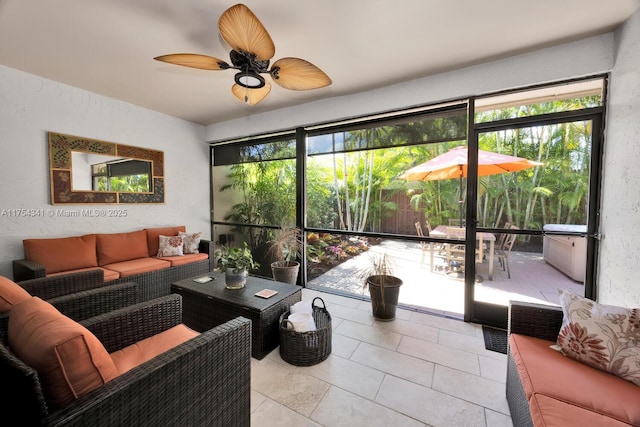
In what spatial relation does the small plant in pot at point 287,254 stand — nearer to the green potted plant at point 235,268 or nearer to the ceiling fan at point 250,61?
the green potted plant at point 235,268

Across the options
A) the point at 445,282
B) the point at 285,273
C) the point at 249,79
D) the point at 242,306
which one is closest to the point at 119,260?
the point at 285,273

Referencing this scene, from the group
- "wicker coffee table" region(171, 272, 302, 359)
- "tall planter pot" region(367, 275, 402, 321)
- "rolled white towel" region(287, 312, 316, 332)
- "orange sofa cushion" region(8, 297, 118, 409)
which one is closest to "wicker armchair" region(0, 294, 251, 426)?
"orange sofa cushion" region(8, 297, 118, 409)

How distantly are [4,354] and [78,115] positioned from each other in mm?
3435

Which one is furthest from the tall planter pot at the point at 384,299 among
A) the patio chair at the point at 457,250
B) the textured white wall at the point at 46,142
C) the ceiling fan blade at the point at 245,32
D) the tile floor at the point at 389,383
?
the textured white wall at the point at 46,142

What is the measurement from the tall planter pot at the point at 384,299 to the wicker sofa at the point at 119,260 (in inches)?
98.2

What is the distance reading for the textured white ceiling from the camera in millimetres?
1758

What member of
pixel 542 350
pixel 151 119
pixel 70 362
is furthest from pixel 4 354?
pixel 151 119

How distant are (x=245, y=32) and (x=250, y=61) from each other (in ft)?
1.02

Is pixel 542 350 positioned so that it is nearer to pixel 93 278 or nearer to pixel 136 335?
pixel 136 335

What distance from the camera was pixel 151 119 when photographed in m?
3.86

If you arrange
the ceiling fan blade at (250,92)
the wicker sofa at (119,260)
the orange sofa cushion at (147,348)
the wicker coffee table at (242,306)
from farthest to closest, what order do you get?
the wicker sofa at (119,260) < the ceiling fan blade at (250,92) < the wicker coffee table at (242,306) < the orange sofa cushion at (147,348)

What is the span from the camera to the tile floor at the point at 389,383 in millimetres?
1508

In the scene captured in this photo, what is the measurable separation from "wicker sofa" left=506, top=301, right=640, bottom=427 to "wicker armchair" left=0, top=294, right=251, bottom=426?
4.34 feet

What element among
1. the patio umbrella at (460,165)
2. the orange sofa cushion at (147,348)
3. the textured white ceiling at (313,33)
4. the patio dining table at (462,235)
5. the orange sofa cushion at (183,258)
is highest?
the textured white ceiling at (313,33)
